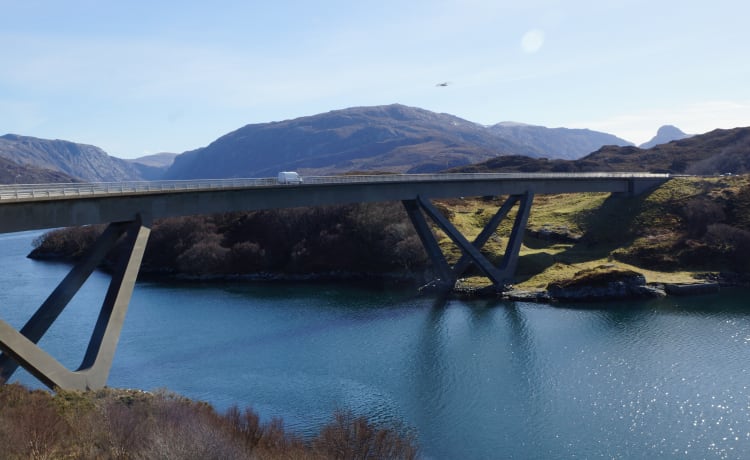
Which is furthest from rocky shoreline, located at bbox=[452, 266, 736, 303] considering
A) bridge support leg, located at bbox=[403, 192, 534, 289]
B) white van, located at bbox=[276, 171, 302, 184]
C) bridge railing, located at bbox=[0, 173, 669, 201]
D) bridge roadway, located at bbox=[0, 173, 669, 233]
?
white van, located at bbox=[276, 171, 302, 184]

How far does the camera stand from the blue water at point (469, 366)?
30.9m

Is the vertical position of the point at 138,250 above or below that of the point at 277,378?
above

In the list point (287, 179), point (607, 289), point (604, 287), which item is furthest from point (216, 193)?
point (607, 289)

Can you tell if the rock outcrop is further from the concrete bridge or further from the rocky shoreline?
the concrete bridge

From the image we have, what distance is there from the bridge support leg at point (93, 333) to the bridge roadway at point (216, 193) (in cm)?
204

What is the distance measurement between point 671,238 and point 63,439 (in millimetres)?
75860

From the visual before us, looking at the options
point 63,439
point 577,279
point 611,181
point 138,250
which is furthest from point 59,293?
point 611,181

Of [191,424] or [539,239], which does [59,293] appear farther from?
[539,239]

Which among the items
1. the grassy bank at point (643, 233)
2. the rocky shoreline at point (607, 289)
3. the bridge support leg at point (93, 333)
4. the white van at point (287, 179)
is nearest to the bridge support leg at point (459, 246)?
the grassy bank at point (643, 233)

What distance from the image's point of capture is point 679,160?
159625 mm

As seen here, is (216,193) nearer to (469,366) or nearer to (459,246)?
(469,366)

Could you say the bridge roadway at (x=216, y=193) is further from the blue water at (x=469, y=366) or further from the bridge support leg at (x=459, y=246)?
the blue water at (x=469, y=366)

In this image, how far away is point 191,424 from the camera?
939 inches

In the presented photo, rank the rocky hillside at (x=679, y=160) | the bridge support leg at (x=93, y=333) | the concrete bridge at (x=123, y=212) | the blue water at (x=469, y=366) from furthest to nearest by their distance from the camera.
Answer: the rocky hillside at (x=679, y=160), the blue water at (x=469, y=366), the concrete bridge at (x=123, y=212), the bridge support leg at (x=93, y=333)
